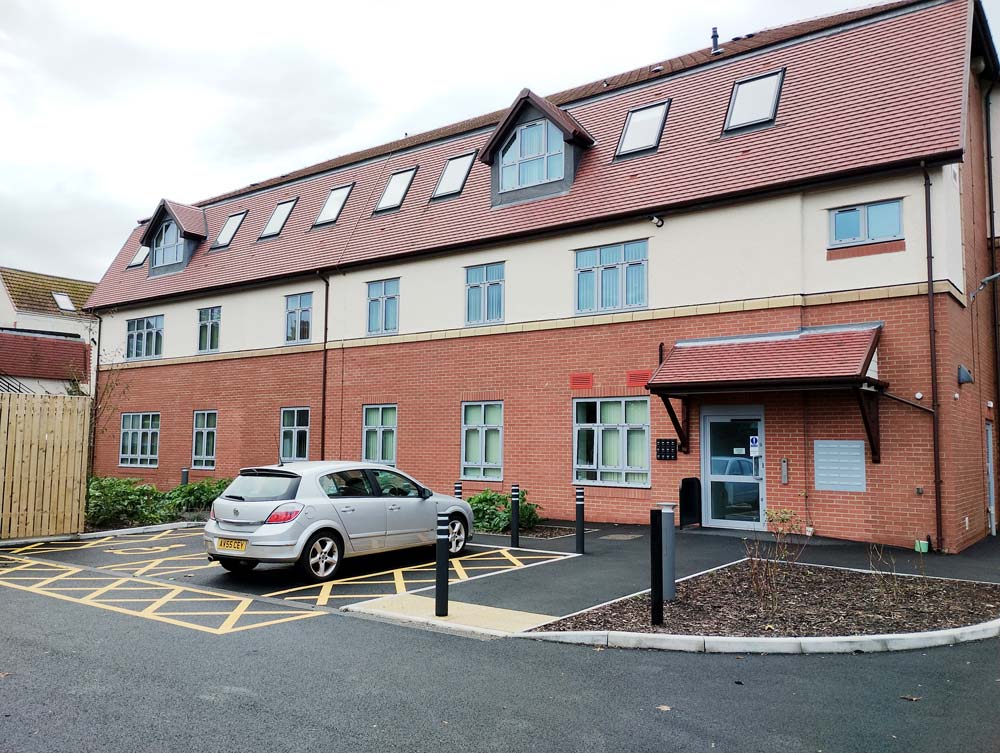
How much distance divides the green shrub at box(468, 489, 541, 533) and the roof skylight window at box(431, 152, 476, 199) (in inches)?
316

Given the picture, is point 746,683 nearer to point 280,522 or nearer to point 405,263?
point 280,522

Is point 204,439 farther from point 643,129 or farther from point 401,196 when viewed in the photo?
point 643,129

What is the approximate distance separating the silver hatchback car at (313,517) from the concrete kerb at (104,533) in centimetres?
499

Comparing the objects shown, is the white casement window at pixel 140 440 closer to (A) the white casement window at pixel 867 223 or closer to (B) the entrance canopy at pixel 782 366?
(B) the entrance canopy at pixel 782 366

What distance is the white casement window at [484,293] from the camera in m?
17.9

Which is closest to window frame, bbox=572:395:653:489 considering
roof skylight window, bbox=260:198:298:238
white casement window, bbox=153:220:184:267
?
roof skylight window, bbox=260:198:298:238

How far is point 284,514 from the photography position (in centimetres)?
956

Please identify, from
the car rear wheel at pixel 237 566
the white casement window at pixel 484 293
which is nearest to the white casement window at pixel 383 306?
the white casement window at pixel 484 293

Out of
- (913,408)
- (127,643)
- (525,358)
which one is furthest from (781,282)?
(127,643)

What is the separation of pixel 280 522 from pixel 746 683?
19.2 ft

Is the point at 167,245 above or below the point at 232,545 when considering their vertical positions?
above

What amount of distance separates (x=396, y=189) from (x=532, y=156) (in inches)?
190

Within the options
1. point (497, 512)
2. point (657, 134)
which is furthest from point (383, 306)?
point (657, 134)

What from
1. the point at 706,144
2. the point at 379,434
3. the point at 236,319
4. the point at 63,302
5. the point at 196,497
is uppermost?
the point at 63,302
